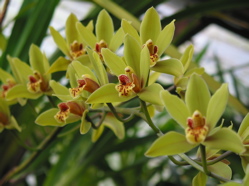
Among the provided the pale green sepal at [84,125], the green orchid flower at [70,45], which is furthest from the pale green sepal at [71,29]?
the pale green sepal at [84,125]

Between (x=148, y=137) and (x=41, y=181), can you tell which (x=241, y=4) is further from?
(x=41, y=181)

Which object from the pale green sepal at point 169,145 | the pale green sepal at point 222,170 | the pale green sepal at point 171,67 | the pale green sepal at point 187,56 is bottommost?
the pale green sepal at point 222,170

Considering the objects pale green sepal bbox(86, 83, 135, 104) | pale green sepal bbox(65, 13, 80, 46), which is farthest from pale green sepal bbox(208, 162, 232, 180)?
pale green sepal bbox(65, 13, 80, 46)

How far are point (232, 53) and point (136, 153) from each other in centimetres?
170

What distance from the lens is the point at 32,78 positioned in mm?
467

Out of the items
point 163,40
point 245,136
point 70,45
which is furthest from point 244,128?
point 70,45

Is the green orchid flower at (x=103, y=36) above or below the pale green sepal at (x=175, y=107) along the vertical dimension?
above

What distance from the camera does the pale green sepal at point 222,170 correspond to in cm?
35

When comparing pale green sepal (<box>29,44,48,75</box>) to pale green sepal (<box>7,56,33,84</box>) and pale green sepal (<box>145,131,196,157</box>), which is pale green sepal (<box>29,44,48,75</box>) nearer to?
pale green sepal (<box>7,56,33,84</box>)

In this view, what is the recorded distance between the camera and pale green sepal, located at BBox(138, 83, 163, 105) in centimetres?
34

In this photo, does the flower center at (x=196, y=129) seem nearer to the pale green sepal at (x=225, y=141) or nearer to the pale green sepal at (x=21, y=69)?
the pale green sepal at (x=225, y=141)

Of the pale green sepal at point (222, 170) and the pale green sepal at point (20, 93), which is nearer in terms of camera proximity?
the pale green sepal at point (222, 170)

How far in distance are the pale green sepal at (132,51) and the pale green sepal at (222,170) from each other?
12 cm

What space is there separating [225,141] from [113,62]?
121 mm
